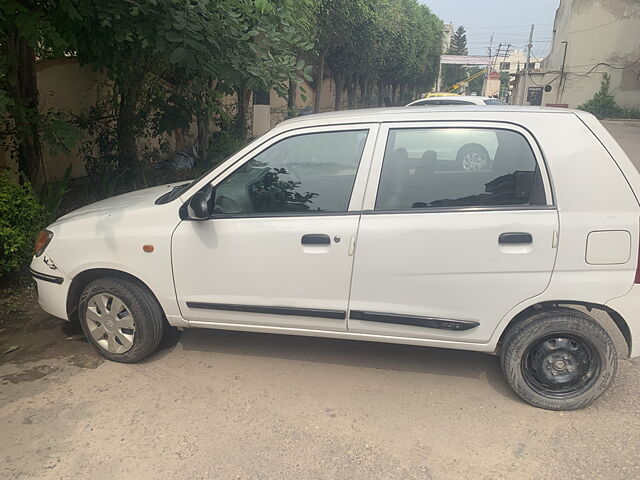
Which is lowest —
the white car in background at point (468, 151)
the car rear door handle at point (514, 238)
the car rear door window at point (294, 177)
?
the car rear door handle at point (514, 238)

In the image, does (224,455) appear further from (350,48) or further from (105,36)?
(350,48)

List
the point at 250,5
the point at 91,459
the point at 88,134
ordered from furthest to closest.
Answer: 1. the point at 88,134
2. the point at 250,5
3. the point at 91,459

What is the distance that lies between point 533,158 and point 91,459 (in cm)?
291

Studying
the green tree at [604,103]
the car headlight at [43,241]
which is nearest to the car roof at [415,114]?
the car headlight at [43,241]

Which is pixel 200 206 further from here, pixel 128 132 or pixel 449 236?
pixel 128 132

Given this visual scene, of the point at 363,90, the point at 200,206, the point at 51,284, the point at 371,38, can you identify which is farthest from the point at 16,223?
the point at 363,90

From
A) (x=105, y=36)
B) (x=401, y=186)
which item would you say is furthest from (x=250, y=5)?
(x=401, y=186)

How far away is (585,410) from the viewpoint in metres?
3.06

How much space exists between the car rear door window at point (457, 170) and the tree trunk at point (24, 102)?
3868 mm

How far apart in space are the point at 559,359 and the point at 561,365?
42mm

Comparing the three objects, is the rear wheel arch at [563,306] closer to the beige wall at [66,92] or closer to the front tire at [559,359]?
the front tire at [559,359]

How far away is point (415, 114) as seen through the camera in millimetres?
3113

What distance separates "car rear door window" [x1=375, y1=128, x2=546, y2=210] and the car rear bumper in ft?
2.32

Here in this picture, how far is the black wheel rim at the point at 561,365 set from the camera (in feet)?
9.73
